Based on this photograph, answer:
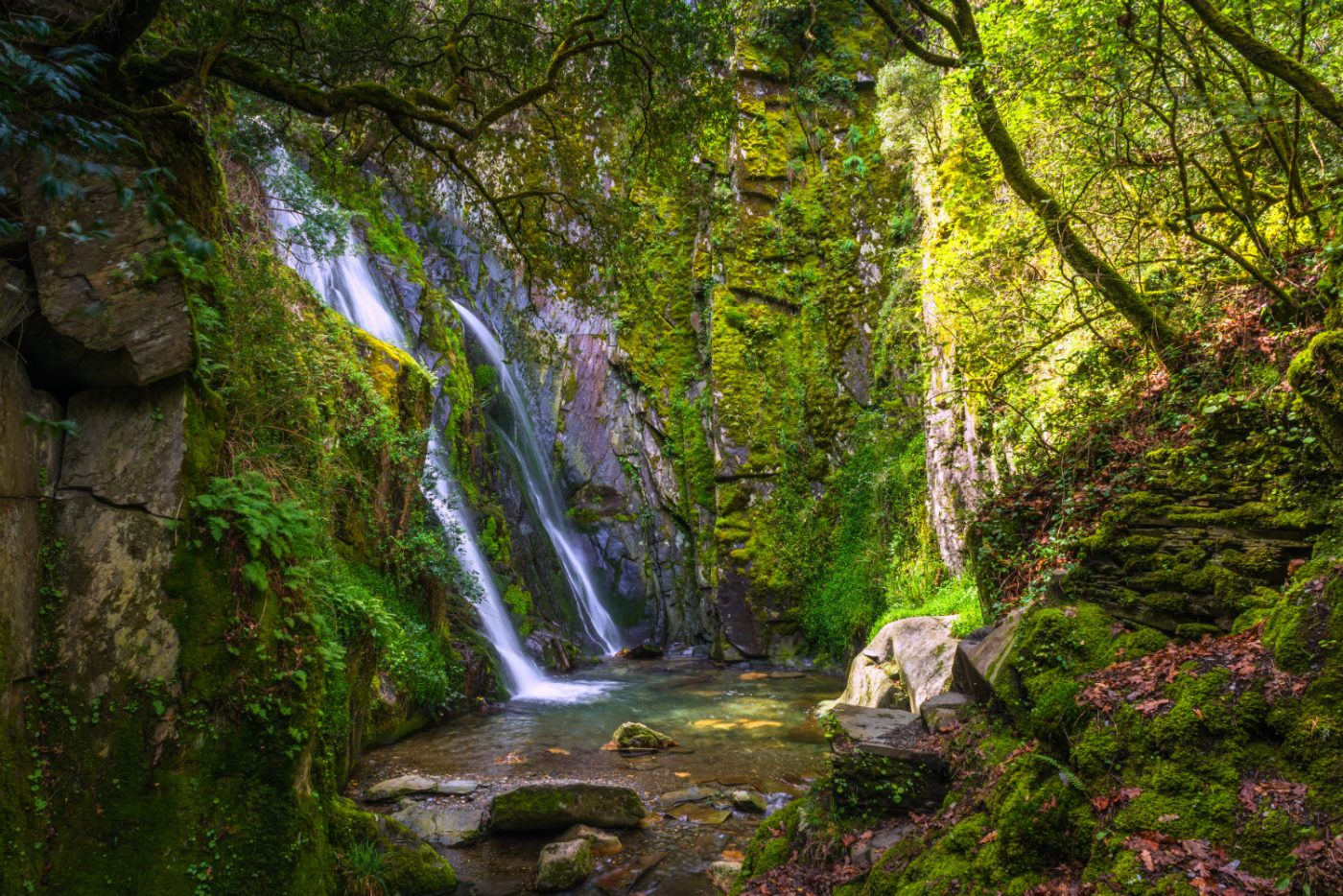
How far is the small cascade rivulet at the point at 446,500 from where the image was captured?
11586 mm

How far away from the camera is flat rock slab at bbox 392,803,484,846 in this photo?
554 cm

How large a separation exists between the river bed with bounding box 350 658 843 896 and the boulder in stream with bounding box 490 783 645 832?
123 mm

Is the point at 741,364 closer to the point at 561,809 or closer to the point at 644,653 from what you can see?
the point at 644,653

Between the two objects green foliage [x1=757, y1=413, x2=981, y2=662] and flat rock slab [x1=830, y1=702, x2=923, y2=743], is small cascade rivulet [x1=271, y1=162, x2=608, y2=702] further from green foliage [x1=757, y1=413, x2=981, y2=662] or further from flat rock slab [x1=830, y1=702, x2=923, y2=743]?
flat rock slab [x1=830, y1=702, x2=923, y2=743]

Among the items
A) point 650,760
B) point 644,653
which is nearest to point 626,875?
point 650,760

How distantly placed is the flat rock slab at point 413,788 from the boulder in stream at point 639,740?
2106mm

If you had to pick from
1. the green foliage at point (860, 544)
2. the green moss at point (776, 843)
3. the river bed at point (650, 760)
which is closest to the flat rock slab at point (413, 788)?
the river bed at point (650, 760)

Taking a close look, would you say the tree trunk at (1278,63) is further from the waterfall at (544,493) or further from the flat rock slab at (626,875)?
the waterfall at (544,493)

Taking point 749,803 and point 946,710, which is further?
point 749,803

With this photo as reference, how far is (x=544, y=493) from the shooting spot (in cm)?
1808

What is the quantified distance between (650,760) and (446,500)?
5.78 metres

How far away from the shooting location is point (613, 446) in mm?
19109

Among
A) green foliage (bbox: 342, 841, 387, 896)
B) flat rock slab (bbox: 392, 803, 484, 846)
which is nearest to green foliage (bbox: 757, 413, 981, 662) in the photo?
flat rock slab (bbox: 392, 803, 484, 846)

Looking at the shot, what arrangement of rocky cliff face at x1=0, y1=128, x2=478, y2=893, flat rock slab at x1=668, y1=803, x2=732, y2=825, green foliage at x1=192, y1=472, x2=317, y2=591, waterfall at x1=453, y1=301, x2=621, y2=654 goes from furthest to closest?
waterfall at x1=453, y1=301, x2=621, y2=654 < flat rock slab at x1=668, y1=803, x2=732, y2=825 < green foliage at x1=192, y1=472, x2=317, y2=591 < rocky cliff face at x1=0, y1=128, x2=478, y2=893
